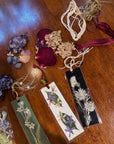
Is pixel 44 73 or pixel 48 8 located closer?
pixel 44 73

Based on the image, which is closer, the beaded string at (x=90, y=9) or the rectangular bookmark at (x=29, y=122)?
the rectangular bookmark at (x=29, y=122)

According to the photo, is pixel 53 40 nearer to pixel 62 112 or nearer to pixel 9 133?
pixel 62 112

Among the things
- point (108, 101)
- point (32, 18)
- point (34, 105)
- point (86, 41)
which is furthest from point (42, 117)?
point (32, 18)

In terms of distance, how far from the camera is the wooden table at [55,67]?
2.06ft

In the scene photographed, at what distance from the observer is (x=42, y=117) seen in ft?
2.14

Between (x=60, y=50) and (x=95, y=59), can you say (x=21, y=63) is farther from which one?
(x=95, y=59)

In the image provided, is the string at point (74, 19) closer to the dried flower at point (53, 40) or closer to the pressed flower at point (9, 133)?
A: the dried flower at point (53, 40)

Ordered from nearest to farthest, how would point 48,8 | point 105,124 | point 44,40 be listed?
point 105,124 < point 44,40 < point 48,8

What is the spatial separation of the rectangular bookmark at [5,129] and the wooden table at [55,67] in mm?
21

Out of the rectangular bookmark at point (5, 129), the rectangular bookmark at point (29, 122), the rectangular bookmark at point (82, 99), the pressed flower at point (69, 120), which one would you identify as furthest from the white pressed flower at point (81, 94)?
the rectangular bookmark at point (5, 129)

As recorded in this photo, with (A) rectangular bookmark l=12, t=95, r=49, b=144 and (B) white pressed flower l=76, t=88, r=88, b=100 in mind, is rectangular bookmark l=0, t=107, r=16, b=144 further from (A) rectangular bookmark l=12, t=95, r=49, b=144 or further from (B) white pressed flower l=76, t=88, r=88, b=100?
(B) white pressed flower l=76, t=88, r=88, b=100

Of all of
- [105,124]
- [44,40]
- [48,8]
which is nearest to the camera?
[105,124]

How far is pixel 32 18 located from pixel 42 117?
1.87 ft

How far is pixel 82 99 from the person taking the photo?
0.66 metres
